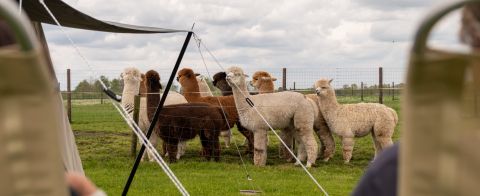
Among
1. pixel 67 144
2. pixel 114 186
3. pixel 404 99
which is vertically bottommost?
pixel 114 186

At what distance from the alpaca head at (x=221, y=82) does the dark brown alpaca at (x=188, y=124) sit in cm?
142

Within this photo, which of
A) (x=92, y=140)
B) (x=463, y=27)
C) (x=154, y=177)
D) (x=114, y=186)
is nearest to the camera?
(x=463, y=27)

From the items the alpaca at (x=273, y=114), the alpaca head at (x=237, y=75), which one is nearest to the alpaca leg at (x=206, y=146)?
the alpaca at (x=273, y=114)

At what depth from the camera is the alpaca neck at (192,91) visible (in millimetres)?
12278

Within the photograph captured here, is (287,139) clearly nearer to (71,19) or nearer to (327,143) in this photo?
(327,143)

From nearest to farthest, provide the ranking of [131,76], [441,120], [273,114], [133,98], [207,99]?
[441,120]
[273,114]
[131,76]
[133,98]
[207,99]

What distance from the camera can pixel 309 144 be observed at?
10742 mm

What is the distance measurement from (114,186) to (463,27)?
8.04 metres

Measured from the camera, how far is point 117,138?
46.5 ft

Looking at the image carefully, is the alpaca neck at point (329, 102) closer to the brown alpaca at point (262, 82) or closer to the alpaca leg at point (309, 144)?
the alpaca leg at point (309, 144)

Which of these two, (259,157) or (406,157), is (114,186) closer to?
(259,157)

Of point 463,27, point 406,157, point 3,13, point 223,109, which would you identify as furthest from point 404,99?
point 223,109

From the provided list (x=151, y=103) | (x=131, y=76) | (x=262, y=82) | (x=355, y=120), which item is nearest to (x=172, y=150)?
(x=151, y=103)

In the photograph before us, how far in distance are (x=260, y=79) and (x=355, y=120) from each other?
6.53 ft
